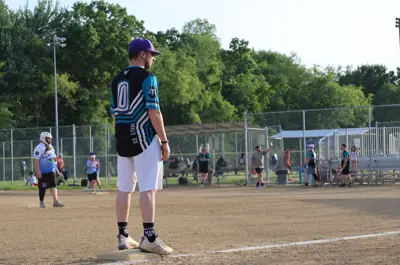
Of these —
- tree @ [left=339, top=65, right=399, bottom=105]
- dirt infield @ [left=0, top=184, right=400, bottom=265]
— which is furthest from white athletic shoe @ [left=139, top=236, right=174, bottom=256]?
tree @ [left=339, top=65, right=399, bottom=105]

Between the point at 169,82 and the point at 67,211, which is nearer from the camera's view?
the point at 67,211

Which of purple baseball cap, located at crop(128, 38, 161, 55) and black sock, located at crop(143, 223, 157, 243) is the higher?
purple baseball cap, located at crop(128, 38, 161, 55)

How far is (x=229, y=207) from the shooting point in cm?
1667

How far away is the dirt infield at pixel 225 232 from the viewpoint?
7.59 metres

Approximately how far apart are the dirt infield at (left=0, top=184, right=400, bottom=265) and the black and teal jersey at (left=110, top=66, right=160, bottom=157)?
1149mm

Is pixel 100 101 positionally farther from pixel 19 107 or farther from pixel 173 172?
pixel 173 172

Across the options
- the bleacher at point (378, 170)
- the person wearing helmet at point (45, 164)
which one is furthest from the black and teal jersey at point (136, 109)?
the bleacher at point (378, 170)

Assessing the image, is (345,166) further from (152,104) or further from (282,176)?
(152,104)

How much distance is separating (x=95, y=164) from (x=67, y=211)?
12.3 meters

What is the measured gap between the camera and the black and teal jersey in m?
7.72

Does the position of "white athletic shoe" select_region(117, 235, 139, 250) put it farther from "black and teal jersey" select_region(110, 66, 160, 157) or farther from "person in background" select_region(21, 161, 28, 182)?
"person in background" select_region(21, 161, 28, 182)

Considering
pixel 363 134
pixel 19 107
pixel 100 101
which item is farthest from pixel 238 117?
pixel 363 134

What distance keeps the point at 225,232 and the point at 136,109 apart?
10.6ft

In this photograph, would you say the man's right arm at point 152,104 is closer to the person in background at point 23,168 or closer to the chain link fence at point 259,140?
the chain link fence at point 259,140
